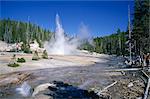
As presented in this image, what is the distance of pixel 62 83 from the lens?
2828 cm

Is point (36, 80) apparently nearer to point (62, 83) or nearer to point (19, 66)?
point (62, 83)

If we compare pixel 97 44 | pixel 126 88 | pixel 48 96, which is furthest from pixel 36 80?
pixel 97 44

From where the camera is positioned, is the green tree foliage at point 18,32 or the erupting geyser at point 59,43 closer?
the erupting geyser at point 59,43

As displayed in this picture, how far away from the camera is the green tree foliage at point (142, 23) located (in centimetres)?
5538

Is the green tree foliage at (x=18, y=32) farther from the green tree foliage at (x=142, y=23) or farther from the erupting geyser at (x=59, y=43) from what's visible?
the green tree foliage at (x=142, y=23)

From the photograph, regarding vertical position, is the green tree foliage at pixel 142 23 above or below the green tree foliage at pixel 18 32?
below

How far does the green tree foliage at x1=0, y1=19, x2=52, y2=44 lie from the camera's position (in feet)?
495

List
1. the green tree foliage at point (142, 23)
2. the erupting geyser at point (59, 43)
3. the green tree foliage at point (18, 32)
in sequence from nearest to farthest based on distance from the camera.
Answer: the green tree foliage at point (142, 23)
the erupting geyser at point (59, 43)
the green tree foliage at point (18, 32)

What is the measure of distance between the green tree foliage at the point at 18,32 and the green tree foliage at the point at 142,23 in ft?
302

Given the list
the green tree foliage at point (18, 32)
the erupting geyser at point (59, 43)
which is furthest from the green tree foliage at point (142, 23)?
the green tree foliage at point (18, 32)

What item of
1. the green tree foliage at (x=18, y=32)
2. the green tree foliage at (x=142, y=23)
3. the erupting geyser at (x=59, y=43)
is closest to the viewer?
the green tree foliage at (x=142, y=23)

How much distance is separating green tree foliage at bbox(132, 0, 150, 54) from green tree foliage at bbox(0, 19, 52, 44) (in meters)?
92.0

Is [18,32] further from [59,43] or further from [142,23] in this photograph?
[142,23]

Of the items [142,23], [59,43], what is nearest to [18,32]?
[59,43]
